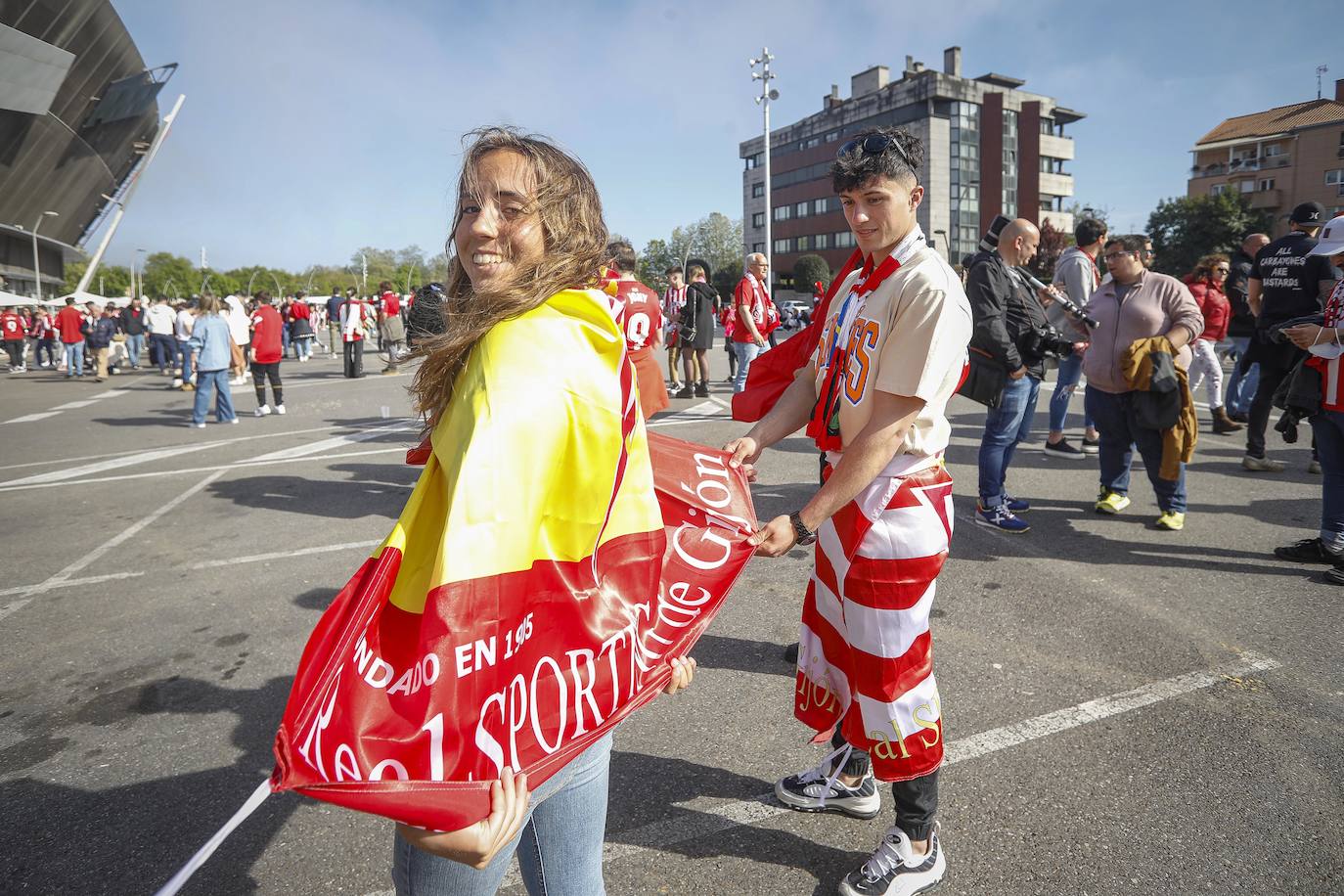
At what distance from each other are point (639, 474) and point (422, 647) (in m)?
0.52

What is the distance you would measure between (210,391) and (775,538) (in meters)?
12.0

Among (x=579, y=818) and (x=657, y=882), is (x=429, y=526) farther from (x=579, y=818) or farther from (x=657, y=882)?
(x=657, y=882)

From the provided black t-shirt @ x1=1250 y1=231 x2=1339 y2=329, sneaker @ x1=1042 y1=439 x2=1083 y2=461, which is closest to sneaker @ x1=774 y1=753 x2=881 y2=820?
black t-shirt @ x1=1250 y1=231 x2=1339 y2=329

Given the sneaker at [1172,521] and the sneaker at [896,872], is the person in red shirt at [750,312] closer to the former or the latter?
the sneaker at [1172,521]

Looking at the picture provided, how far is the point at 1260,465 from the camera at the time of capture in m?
7.08

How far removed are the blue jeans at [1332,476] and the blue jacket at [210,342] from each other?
40.5 feet

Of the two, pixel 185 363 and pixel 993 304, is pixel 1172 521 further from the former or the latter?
pixel 185 363

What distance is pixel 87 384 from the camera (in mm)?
19344

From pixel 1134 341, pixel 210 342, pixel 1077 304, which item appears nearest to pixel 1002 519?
pixel 1134 341

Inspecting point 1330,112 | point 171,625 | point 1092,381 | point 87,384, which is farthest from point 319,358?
point 1330,112

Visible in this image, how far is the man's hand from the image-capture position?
1.86m

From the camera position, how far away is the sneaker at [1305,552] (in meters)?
4.77

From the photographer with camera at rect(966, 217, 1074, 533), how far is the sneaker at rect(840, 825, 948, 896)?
3.81m

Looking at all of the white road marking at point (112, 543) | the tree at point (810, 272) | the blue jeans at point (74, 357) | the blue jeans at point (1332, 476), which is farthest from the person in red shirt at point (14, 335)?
the tree at point (810, 272)
